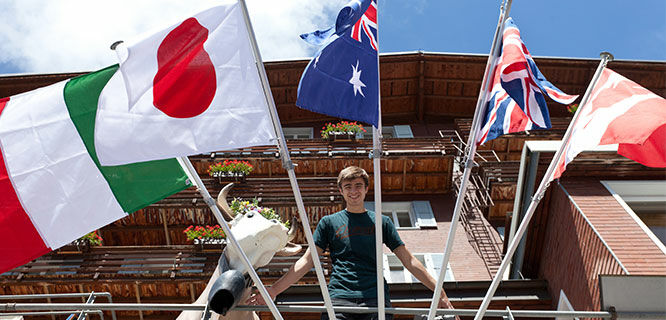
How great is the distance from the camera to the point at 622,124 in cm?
600

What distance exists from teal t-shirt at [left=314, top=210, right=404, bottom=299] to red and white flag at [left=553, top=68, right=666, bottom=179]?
7.41 feet

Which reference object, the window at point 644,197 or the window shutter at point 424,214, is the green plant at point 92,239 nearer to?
the window shutter at point 424,214

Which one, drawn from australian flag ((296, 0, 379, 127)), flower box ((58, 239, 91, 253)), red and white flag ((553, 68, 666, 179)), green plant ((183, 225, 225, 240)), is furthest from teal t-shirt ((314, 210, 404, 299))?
flower box ((58, 239, 91, 253))

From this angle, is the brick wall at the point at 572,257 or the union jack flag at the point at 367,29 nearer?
the union jack flag at the point at 367,29

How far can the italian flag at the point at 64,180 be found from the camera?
5.60 meters

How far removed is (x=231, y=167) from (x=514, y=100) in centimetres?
1574

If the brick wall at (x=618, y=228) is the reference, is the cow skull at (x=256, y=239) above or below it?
below

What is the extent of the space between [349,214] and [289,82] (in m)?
22.8

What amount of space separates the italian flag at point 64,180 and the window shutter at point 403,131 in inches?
872

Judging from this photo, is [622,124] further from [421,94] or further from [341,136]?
[421,94]

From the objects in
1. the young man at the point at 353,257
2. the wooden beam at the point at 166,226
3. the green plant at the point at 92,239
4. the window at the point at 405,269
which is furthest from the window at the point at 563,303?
the green plant at the point at 92,239

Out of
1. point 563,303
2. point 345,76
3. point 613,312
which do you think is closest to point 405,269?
point 563,303

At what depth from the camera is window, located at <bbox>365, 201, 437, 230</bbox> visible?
19.6 meters

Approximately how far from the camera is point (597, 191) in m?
11.0
